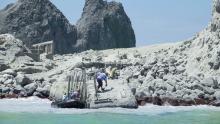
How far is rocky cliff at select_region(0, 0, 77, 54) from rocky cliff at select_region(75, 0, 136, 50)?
3.57m

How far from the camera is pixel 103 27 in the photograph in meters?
132

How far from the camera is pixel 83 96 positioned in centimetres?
3434

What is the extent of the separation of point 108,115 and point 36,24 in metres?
97.1

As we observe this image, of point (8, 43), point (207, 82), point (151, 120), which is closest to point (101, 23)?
point (8, 43)

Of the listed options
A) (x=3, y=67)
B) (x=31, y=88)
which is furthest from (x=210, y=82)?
(x=3, y=67)

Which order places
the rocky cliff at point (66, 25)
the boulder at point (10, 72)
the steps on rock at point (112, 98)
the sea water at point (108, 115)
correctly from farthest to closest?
the rocky cliff at point (66, 25) → the boulder at point (10, 72) → the steps on rock at point (112, 98) → the sea water at point (108, 115)

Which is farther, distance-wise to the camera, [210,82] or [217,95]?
[210,82]

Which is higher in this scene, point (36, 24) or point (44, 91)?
point (36, 24)

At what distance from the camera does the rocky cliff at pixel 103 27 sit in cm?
12862

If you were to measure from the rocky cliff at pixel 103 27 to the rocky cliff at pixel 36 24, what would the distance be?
3.57 m

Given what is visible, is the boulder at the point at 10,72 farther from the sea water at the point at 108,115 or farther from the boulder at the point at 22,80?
the sea water at the point at 108,115

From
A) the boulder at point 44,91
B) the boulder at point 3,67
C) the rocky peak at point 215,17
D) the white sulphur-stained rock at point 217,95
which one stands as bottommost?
the white sulphur-stained rock at point 217,95

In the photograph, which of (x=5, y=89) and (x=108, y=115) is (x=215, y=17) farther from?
(x=108, y=115)

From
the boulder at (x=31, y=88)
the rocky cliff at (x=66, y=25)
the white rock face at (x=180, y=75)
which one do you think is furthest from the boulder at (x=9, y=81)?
the rocky cliff at (x=66, y=25)
